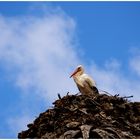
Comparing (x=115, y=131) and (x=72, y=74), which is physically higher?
(x=72, y=74)

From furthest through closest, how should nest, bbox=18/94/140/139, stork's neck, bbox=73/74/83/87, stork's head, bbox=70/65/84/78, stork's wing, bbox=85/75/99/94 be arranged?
stork's head, bbox=70/65/84/78 < stork's neck, bbox=73/74/83/87 < stork's wing, bbox=85/75/99/94 < nest, bbox=18/94/140/139

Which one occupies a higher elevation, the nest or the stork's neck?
the stork's neck

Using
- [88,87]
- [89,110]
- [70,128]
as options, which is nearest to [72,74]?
[88,87]

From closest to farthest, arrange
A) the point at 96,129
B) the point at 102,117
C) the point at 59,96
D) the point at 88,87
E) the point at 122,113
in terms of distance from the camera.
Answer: the point at 96,129 → the point at 102,117 → the point at 122,113 → the point at 59,96 → the point at 88,87

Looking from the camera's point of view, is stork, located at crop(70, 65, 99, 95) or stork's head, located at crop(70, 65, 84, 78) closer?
stork, located at crop(70, 65, 99, 95)

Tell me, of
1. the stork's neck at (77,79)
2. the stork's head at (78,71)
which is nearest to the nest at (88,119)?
the stork's neck at (77,79)

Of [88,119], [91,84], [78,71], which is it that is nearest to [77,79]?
[78,71]

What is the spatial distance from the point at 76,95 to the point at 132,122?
1.36 metres

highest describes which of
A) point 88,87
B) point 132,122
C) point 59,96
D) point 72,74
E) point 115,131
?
point 72,74

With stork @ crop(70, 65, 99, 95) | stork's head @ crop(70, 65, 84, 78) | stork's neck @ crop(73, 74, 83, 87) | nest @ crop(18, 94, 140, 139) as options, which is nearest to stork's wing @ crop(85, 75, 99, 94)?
stork @ crop(70, 65, 99, 95)

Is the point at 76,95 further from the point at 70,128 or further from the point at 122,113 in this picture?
the point at 70,128

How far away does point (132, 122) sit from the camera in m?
9.62

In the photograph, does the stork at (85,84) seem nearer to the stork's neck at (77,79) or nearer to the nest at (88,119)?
the stork's neck at (77,79)

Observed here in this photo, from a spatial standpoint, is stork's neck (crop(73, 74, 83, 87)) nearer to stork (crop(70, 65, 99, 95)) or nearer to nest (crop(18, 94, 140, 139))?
stork (crop(70, 65, 99, 95))
